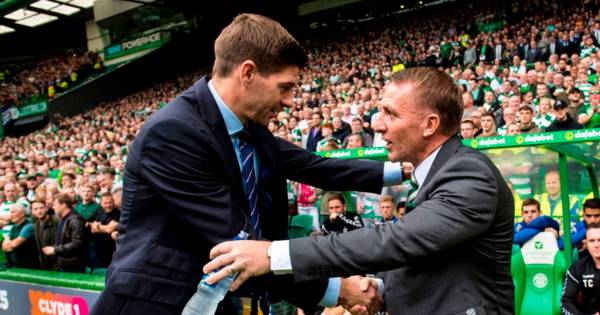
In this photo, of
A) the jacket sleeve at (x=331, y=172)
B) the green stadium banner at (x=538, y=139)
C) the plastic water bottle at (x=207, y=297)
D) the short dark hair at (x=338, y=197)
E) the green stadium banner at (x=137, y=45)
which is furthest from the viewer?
the green stadium banner at (x=137, y=45)

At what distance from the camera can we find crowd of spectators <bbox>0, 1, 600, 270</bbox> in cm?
680

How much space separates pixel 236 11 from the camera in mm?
27125

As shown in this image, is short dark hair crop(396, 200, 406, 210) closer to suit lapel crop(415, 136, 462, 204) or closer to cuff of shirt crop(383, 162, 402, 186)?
cuff of shirt crop(383, 162, 402, 186)

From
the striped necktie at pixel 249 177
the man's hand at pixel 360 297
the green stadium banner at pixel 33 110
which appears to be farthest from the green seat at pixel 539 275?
the green stadium banner at pixel 33 110

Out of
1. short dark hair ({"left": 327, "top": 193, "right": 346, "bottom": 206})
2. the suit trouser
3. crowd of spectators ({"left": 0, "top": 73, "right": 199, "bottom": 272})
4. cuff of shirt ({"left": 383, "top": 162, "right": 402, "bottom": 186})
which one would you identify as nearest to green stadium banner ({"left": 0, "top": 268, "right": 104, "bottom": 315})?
crowd of spectators ({"left": 0, "top": 73, "right": 199, "bottom": 272})

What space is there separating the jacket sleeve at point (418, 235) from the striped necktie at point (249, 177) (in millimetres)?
363

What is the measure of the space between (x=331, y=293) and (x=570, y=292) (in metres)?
2.81

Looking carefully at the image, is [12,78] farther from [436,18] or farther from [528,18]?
[528,18]

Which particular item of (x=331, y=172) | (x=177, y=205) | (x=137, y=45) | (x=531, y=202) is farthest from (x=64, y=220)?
(x=137, y=45)

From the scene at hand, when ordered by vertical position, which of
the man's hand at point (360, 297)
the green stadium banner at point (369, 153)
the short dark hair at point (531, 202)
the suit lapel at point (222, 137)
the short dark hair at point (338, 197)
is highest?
the suit lapel at point (222, 137)

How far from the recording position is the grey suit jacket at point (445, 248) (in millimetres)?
1717

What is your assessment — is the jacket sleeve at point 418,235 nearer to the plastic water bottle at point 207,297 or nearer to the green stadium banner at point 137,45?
the plastic water bottle at point 207,297

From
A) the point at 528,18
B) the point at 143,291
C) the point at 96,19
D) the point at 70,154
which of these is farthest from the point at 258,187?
the point at 96,19

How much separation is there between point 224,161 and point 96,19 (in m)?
29.0
